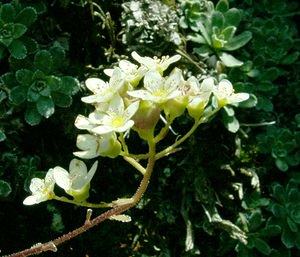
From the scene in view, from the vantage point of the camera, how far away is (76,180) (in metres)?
1.19

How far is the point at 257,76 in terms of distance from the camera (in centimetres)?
201

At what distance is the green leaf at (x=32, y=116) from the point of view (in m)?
1.62

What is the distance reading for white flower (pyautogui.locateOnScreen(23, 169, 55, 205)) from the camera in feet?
3.88

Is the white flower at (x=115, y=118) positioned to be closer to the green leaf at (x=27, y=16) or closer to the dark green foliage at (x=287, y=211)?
the green leaf at (x=27, y=16)

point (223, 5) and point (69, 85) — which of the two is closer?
point (69, 85)

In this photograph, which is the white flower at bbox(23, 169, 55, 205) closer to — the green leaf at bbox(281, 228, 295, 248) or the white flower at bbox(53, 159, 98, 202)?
the white flower at bbox(53, 159, 98, 202)

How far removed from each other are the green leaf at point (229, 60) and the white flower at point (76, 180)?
82cm

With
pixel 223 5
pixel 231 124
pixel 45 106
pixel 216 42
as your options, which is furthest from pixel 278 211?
pixel 45 106

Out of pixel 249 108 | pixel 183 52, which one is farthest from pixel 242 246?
pixel 183 52

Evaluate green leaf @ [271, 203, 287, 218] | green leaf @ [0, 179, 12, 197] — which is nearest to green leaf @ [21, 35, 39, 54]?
green leaf @ [0, 179, 12, 197]

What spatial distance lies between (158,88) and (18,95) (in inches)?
24.0

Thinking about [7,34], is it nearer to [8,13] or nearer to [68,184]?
[8,13]

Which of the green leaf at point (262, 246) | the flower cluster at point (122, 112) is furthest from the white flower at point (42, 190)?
the green leaf at point (262, 246)

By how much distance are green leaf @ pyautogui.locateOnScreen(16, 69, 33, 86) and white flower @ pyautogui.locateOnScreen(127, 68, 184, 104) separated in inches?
22.4
